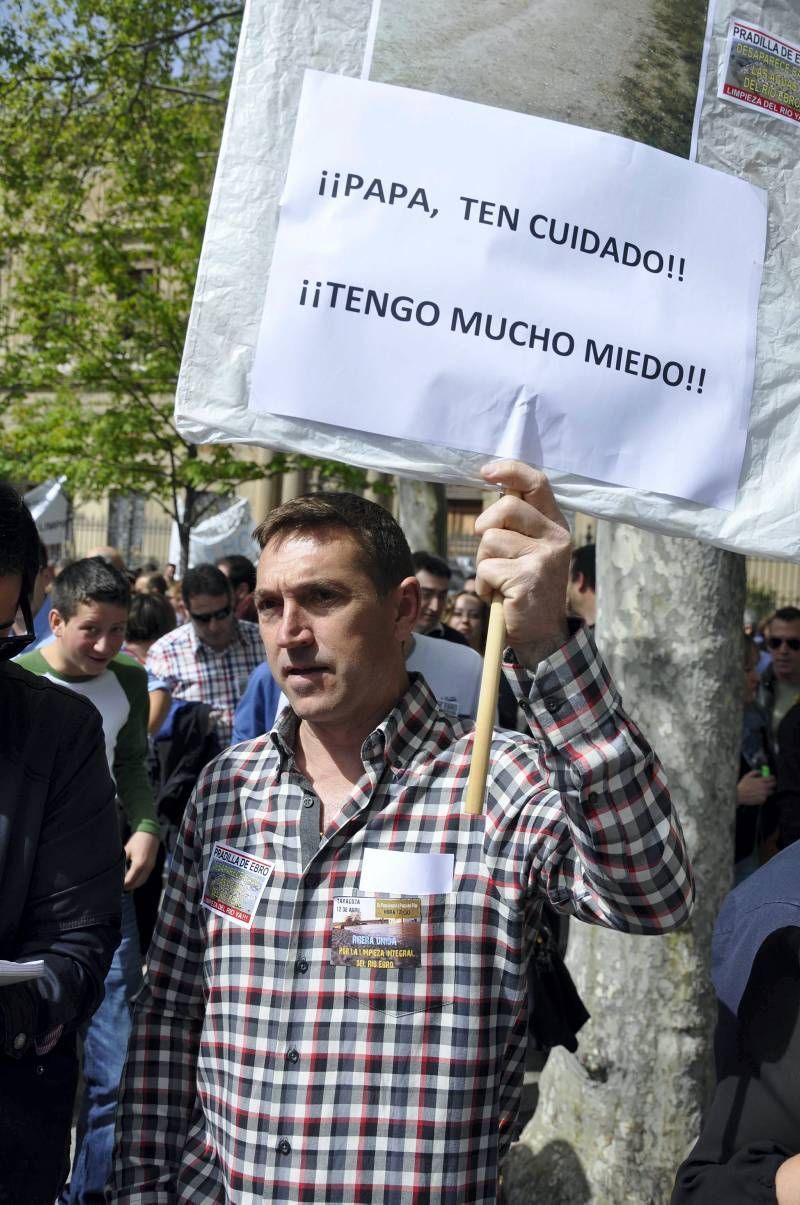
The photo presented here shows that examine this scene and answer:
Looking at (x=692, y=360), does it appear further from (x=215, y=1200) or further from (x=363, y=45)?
(x=215, y=1200)

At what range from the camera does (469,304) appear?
1962mm

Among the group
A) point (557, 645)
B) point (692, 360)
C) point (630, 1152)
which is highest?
point (692, 360)

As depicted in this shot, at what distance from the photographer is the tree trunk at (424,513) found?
12594 millimetres

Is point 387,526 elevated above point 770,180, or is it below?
below

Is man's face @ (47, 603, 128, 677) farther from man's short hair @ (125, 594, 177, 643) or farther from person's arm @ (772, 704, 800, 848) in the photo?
person's arm @ (772, 704, 800, 848)

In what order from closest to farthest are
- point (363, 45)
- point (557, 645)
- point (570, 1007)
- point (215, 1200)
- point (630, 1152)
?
point (557, 645), point (363, 45), point (215, 1200), point (570, 1007), point (630, 1152)

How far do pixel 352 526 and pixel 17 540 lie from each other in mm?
571

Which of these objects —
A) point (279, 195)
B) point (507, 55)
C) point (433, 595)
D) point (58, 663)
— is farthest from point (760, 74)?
point (433, 595)

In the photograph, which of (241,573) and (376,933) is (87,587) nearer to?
(376,933)

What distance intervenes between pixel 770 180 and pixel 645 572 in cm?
214

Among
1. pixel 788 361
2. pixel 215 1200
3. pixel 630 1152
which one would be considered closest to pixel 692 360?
pixel 788 361

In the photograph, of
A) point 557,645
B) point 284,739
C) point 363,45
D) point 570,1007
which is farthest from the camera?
point 570,1007

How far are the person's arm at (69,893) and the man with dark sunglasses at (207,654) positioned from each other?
4.69 m

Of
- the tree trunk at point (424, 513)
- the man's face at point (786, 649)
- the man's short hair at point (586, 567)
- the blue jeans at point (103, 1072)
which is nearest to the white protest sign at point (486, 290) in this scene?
the blue jeans at point (103, 1072)
